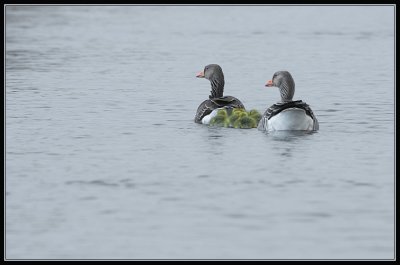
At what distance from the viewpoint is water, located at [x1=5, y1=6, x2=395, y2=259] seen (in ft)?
49.2

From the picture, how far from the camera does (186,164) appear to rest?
67.7 ft

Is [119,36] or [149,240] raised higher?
[119,36]

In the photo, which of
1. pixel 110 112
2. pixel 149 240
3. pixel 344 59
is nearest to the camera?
pixel 149 240

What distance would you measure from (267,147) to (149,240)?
788cm

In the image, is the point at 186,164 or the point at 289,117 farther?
the point at 289,117

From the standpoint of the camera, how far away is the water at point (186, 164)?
14984 millimetres

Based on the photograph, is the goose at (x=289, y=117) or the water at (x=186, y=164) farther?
the goose at (x=289, y=117)

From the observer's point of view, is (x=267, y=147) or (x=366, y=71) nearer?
(x=267, y=147)

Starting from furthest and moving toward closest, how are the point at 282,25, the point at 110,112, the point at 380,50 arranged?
the point at 282,25 < the point at 380,50 < the point at 110,112

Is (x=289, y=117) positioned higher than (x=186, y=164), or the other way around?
(x=289, y=117)

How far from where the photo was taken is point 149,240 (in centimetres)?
1495

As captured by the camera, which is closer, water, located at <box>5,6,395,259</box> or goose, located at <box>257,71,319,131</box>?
water, located at <box>5,6,395,259</box>
